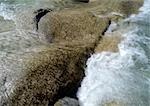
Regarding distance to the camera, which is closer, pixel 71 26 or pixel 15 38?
pixel 15 38

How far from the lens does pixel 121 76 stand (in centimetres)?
930

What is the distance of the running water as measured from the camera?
8.31 meters

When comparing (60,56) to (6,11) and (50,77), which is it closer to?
(50,77)

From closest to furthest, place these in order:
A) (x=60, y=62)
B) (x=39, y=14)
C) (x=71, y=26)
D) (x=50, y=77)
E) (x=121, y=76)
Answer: (x=50, y=77) < (x=60, y=62) < (x=121, y=76) < (x=71, y=26) < (x=39, y=14)

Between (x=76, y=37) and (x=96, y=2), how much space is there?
404 centimetres

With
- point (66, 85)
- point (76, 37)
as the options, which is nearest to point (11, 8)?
point (76, 37)

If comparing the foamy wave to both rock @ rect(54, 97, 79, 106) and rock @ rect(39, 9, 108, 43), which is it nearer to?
rock @ rect(39, 9, 108, 43)

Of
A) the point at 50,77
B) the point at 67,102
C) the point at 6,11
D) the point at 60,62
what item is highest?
the point at 6,11

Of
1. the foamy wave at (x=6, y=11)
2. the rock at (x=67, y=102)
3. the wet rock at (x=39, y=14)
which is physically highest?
the wet rock at (x=39, y=14)

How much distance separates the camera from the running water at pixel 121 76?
27.3 feet

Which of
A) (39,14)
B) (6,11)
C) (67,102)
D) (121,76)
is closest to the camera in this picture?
(67,102)

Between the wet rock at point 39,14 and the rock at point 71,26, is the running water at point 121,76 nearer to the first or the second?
the rock at point 71,26

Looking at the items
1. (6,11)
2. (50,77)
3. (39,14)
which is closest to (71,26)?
(39,14)

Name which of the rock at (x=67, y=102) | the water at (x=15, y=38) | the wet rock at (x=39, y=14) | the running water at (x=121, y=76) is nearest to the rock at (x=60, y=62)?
the rock at (x=67, y=102)
